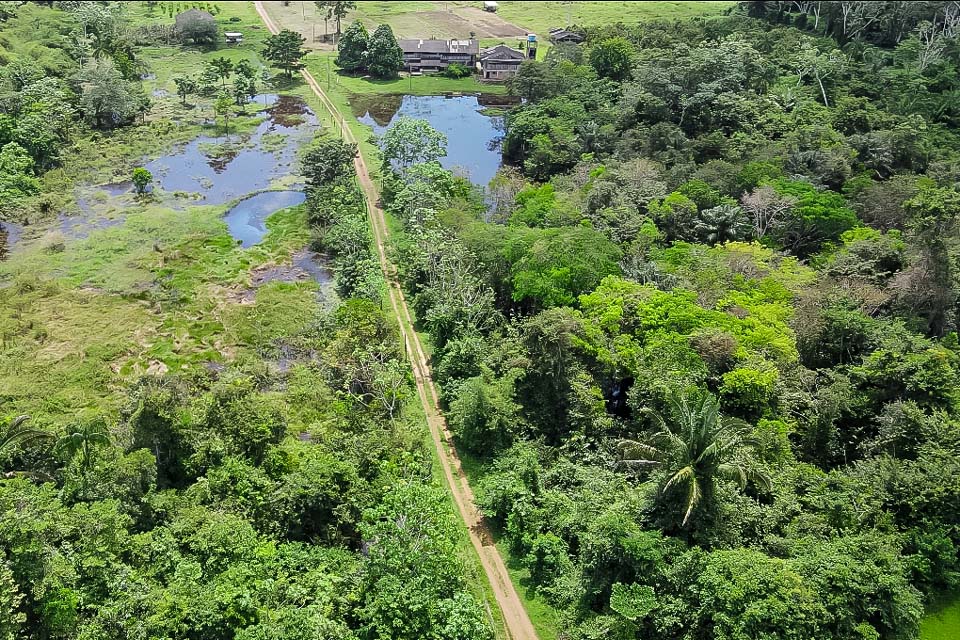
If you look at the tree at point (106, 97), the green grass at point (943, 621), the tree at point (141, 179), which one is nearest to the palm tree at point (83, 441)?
the green grass at point (943, 621)

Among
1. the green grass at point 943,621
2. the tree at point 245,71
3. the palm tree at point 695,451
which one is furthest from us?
the tree at point 245,71

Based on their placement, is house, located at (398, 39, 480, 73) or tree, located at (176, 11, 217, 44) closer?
house, located at (398, 39, 480, 73)

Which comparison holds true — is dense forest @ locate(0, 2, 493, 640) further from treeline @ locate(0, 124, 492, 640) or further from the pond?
the pond

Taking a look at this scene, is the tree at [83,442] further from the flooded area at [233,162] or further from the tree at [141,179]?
the tree at [141,179]

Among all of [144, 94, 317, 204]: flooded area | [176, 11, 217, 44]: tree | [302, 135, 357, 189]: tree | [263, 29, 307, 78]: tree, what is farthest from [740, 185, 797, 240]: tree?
[176, 11, 217, 44]: tree

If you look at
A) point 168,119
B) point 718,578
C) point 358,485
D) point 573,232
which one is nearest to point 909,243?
point 573,232

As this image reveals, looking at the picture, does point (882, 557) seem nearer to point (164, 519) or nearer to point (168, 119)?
point (164, 519)

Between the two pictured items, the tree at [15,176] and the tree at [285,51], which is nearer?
the tree at [15,176]
